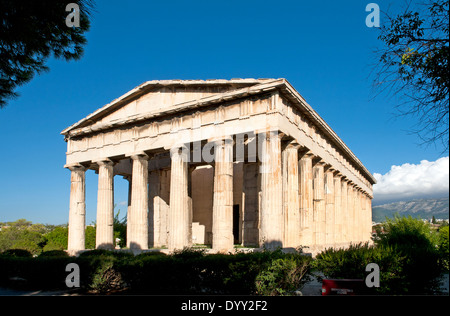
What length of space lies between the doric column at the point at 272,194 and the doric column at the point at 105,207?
1031 centimetres

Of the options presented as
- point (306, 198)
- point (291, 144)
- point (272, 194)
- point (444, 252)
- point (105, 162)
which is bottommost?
point (444, 252)

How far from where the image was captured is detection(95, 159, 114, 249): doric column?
2342 cm

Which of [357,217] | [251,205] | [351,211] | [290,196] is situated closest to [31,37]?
[290,196]

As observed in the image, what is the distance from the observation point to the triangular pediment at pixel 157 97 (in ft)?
63.8

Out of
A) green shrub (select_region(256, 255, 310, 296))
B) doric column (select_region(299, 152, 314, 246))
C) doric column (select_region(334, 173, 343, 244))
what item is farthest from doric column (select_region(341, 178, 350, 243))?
green shrub (select_region(256, 255, 310, 296))

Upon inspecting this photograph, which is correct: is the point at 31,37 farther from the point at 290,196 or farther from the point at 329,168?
the point at 329,168

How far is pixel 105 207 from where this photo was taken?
23.6m

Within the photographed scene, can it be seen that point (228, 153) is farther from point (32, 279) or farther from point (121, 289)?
point (32, 279)

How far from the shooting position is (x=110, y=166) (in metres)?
24.1

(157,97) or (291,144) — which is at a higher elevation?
(157,97)

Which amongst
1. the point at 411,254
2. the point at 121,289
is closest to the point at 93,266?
the point at 121,289

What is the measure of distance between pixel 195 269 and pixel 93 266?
365 centimetres

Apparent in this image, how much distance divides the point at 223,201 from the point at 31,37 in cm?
1109

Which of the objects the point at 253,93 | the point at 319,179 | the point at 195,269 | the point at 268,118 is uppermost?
the point at 253,93
